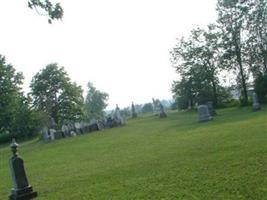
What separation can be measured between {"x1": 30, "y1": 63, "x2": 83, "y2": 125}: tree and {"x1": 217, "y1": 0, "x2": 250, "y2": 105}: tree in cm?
2485

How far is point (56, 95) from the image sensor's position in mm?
63500

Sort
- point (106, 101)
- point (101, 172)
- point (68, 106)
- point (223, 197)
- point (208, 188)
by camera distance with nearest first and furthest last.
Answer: point (223, 197), point (208, 188), point (101, 172), point (68, 106), point (106, 101)

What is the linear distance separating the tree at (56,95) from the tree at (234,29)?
24.8 metres

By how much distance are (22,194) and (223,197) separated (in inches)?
220

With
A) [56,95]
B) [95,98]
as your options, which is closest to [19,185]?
[56,95]

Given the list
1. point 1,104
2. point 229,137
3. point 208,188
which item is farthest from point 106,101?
point 208,188

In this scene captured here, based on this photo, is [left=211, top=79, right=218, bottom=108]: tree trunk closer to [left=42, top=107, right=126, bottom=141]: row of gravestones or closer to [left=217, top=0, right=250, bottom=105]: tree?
[left=217, top=0, right=250, bottom=105]: tree

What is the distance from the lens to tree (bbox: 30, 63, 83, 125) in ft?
202

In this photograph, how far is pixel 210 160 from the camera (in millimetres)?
11297

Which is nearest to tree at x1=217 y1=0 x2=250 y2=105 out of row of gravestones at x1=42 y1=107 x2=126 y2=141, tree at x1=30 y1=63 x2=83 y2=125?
row of gravestones at x1=42 y1=107 x2=126 y2=141

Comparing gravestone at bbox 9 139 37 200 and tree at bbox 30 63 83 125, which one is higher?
tree at bbox 30 63 83 125

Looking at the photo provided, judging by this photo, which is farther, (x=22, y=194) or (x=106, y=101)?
(x=106, y=101)

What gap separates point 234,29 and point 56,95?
97.0 feet

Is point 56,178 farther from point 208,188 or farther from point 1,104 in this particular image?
point 1,104
